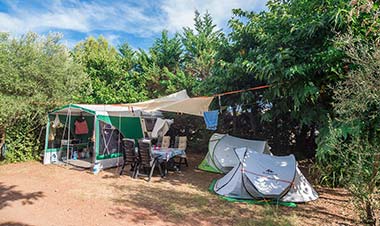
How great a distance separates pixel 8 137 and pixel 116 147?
3.22 meters

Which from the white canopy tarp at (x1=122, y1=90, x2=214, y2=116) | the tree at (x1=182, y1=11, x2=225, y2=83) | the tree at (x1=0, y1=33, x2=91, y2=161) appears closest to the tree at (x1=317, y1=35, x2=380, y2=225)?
the white canopy tarp at (x1=122, y1=90, x2=214, y2=116)

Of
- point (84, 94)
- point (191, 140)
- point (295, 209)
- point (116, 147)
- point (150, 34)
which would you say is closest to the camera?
point (295, 209)

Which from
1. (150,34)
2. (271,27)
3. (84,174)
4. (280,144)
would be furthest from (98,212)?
(150,34)

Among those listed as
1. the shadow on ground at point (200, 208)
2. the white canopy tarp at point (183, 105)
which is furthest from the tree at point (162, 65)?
the shadow on ground at point (200, 208)

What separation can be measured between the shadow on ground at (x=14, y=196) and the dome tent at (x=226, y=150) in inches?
167

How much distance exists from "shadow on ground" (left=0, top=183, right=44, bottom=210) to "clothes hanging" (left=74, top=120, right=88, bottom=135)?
3832 millimetres

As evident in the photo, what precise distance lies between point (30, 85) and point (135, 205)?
5307 millimetres

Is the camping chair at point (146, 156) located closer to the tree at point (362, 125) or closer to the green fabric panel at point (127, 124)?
the green fabric panel at point (127, 124)

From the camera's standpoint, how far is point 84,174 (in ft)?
21.2

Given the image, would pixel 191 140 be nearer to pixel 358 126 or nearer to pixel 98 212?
pixel 98 212

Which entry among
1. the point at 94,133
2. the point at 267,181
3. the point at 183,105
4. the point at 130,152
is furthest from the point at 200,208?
the point at 94,133

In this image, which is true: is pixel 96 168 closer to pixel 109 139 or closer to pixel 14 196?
pixel 109 139

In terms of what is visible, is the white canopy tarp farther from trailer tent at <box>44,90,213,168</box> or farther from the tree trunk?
the tree trunk

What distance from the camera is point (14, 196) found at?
15.0ft
